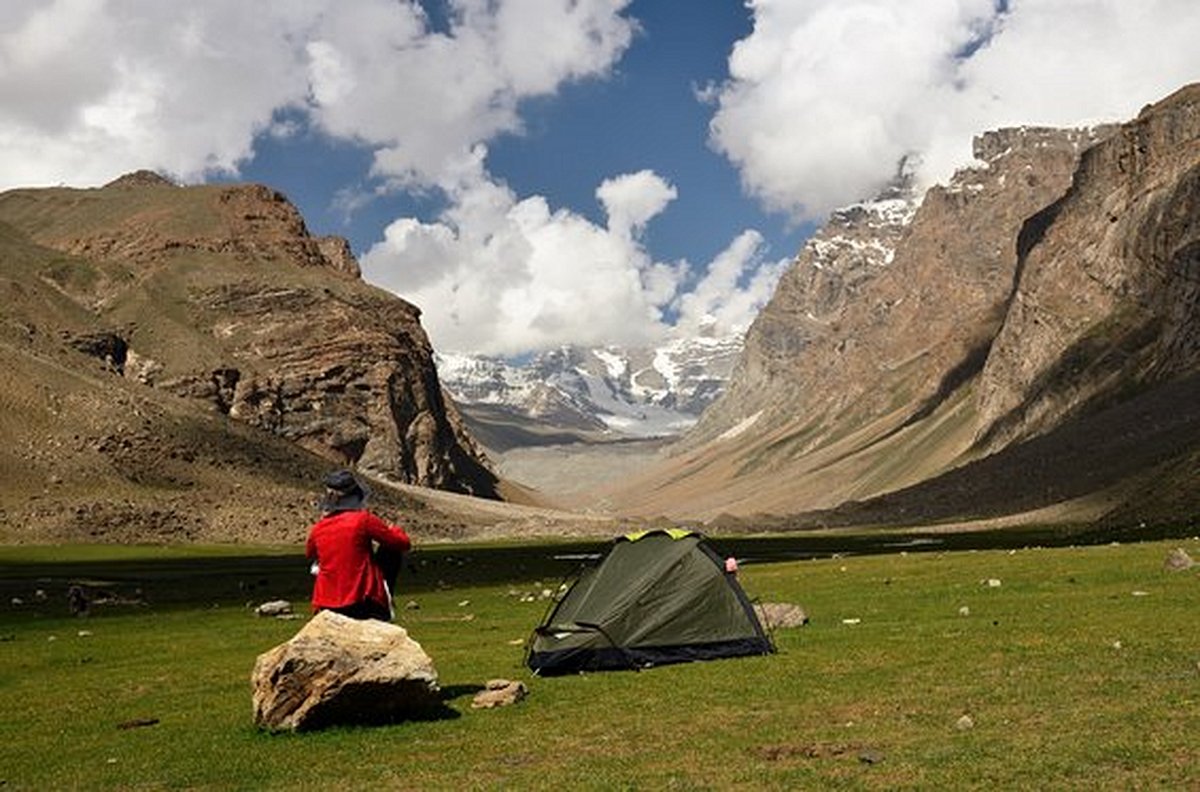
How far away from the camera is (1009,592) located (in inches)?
1428

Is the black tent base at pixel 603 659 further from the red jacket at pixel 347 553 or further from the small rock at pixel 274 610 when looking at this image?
the small rock at pixel 274 610

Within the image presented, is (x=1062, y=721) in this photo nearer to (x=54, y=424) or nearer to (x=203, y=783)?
(x=203, y=783)

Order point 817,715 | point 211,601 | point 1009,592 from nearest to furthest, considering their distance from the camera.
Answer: point 817,715
point 1009,592
point 211,601

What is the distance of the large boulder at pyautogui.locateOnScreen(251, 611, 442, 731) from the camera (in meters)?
18.0

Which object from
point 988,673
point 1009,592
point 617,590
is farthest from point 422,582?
point 988,673

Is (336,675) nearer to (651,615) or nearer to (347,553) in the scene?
(347,553)

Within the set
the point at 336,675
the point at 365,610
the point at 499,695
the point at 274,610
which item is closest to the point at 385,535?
the point at 365,610

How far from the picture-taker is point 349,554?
64.5 ft

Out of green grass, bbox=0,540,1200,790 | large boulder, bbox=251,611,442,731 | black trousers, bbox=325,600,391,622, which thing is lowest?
green grass, bbox=0,540,1200,790

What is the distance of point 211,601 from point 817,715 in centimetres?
4420

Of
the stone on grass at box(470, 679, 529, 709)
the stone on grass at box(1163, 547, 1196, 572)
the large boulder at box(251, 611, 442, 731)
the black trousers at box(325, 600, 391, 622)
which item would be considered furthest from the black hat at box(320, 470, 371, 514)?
the stone on grass at box(1163, 547, 1196, 572)

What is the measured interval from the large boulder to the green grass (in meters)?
0.39

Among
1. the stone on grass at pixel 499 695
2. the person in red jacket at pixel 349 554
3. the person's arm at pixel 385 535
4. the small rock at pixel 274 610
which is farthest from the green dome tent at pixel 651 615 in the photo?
the small rock at pixel 274 610

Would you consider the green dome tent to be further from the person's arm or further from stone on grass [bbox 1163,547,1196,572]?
stone on grass [bbox 1163,547,1196,572]
